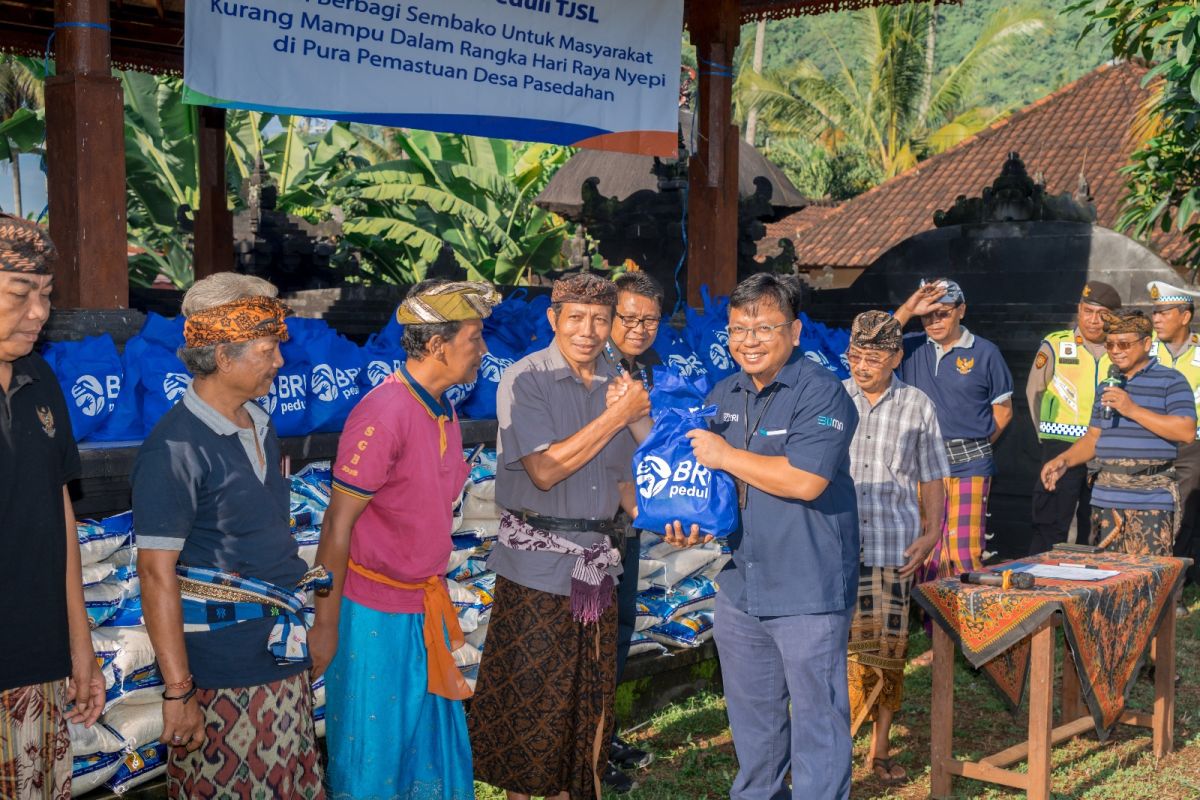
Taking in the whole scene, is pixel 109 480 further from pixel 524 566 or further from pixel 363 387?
pixel 524 566

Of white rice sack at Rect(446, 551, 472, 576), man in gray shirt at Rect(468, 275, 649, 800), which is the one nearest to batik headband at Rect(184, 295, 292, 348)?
man in gray shirt at Rect(468, 275, 649, 800)

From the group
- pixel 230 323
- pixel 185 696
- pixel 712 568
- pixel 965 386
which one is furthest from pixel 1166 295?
pixel 185 696

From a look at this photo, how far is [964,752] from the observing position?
18.4ft

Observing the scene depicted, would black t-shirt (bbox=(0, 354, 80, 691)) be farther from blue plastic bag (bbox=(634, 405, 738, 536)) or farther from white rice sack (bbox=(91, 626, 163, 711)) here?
blue plastic bag (bbox=(634, 405, 738, 536))

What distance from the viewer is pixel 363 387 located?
525 centimetres

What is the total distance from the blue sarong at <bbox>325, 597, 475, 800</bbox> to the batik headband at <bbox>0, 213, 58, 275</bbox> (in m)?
1.39

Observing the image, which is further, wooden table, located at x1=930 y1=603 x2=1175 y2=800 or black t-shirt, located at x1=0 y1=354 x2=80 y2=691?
wooden table, located at x1=930 y1=603 x2=1175 y2=800

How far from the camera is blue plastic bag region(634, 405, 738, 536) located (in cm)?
368

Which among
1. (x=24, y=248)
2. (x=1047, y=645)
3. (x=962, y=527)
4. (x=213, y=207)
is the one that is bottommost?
(x=1047, y=645)

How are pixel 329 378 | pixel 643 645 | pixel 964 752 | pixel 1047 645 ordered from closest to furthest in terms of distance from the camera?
pixel 1047 645 → pixel 329 378 → pixel 964 752 → pixel 643 645

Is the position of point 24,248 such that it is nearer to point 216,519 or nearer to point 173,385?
point 216,519

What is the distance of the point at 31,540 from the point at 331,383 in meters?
2.21

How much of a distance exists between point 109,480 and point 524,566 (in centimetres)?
154

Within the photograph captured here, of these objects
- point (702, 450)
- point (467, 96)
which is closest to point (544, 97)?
point (467, 96)
